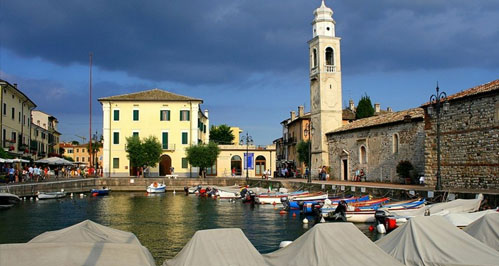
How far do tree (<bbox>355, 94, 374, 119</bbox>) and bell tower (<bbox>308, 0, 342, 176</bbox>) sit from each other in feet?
59.9

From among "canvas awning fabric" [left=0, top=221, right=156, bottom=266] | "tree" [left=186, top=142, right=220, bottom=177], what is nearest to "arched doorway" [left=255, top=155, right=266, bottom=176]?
"tree" [left=186, top=142, right=220, bottom=177]

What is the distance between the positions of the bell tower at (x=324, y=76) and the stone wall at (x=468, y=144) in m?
18.8

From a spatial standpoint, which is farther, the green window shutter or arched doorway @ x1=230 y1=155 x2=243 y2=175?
arched doorway @ x1=230 y1=155 x2=243 y2=175

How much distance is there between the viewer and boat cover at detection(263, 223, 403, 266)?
8.62m

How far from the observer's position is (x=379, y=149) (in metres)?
38.4

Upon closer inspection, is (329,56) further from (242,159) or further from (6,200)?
(6,200)

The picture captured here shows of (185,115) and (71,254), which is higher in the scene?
(185,115)

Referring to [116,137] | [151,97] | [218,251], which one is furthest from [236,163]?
[218,251]

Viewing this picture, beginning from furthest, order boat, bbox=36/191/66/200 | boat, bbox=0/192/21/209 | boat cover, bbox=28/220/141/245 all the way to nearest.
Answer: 1. boat, bbox=36/191/66/200
2. boat, bbox=0/192/21/209
3. boat cover, bbox=28/220/141/245

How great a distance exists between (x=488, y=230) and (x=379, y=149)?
27.3 m

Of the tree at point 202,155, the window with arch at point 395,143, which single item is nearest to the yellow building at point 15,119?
the tree at point 202,155

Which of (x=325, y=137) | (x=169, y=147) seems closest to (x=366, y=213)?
(x=325, y=137)

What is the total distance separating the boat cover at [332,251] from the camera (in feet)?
28.3

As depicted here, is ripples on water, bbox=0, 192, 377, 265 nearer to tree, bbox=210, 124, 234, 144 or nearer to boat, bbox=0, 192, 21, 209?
boat, bbox=0, 192, 21, 209
